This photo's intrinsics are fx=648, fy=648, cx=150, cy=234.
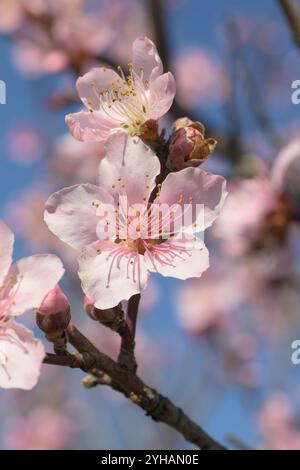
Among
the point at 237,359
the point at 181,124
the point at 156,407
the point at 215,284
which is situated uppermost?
the point at 181,124

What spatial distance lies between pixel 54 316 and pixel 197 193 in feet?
1.06

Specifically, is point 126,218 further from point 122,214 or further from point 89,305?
point 89,305

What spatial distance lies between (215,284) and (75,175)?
3.99 ft

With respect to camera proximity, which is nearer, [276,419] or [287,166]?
[287,166]

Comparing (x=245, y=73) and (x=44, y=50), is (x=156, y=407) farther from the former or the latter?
(x=44, y=50)

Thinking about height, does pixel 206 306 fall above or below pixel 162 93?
below

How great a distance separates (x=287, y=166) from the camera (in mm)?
1940

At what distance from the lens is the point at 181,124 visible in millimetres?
1186

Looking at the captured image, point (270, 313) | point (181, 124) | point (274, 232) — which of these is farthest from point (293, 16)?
point (270, 313)

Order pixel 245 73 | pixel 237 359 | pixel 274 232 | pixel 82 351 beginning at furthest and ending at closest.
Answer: pixel 237 359 → pixel 245 73 → pixel 274 232 → pixel 82 351

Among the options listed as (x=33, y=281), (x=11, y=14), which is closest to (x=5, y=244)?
(x=33, y=281)

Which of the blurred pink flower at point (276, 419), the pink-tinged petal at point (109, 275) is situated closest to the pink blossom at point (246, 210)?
the pink-tinged petal at point (109, 275)

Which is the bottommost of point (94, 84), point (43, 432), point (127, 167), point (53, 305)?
point (43, 432)

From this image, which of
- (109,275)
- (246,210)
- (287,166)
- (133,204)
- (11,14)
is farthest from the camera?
(11,14)
